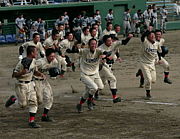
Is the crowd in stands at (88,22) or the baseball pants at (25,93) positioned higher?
the crowd in stands at (88,22)

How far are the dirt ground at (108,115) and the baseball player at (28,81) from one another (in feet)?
1.40

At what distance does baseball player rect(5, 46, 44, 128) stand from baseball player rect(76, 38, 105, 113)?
55.8 inches

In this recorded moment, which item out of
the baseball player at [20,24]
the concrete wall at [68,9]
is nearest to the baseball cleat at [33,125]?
the baseball player at [20,24]

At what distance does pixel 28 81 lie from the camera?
30.6ft

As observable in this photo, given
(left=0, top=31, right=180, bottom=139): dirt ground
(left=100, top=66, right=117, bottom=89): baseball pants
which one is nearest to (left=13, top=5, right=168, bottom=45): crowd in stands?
(left=0, top=31, right=180, bottom=139): dirt ground

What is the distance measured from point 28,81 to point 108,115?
76.8 inches

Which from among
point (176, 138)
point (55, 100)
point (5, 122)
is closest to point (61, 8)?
point (55, 100)

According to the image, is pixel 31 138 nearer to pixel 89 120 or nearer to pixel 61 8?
pixel 89 120

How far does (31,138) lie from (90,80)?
248 cm

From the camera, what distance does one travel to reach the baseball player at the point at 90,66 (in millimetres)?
10328

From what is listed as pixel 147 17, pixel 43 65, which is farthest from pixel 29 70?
pixel 147 17

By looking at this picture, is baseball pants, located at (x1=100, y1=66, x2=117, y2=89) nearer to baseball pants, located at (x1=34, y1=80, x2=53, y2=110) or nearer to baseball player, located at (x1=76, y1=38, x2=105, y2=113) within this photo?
baseball player, located at (x1=76, y1=38, x2=105, y2=113)

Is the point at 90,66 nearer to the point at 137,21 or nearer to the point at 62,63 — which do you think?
the point at 62,63

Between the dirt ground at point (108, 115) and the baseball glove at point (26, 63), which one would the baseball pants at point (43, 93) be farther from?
the baseball glove at point (26, 63)
